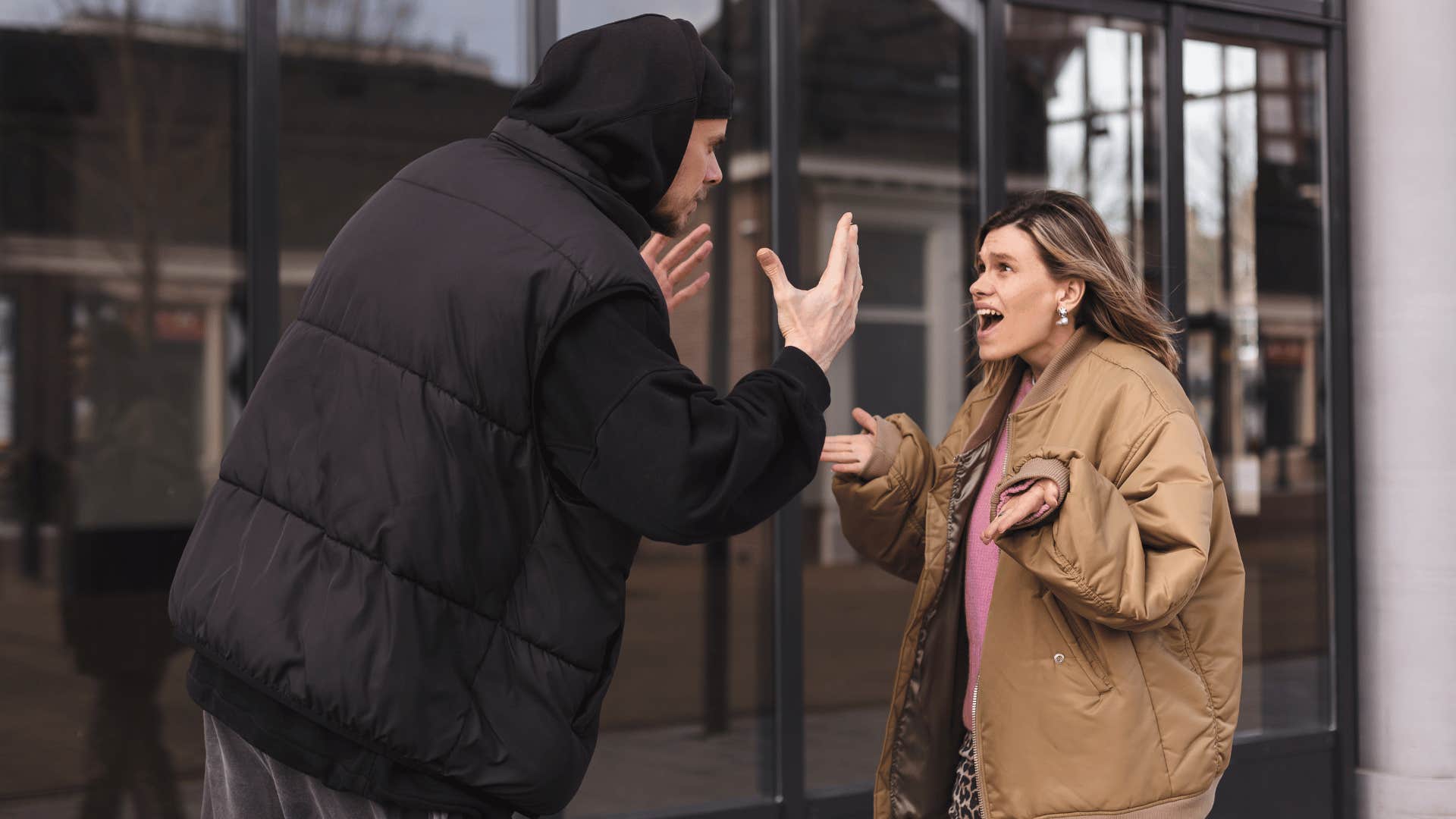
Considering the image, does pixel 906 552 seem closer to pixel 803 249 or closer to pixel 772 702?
pixel 772 702

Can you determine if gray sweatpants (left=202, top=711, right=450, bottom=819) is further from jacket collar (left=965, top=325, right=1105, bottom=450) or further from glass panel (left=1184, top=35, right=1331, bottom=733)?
glass panel (left=1184, top=35, right=1331, bottom=733)

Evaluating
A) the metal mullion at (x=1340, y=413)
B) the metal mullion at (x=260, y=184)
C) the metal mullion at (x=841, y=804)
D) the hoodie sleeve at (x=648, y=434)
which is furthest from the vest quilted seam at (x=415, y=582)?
the metal mullion at (x=1340, y=413)

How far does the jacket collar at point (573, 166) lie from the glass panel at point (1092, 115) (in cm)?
349

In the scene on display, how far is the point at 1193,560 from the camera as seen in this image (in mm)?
2535

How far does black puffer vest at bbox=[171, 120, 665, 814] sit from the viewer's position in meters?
1.74

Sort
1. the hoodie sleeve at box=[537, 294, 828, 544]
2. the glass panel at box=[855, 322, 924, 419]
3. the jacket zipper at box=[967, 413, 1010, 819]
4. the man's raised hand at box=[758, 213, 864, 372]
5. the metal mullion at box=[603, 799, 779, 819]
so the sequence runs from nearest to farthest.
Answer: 1. the hoodie sleeve at box=[537, 294, 828, 544]
2. the man's raised hand at box=[758, 213, 864, 372]
3. the jacket zipper at box=[967, 413, 1010, 819]
4. the metal mullion at box=[603, 799, 779, 819]
5. the glass panel at box=[855, 322, 924, 419]

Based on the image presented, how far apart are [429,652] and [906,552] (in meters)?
1.59

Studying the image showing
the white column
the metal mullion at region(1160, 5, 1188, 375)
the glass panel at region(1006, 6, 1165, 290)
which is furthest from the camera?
the glass panel at region(1006, 6, 1165, 290)

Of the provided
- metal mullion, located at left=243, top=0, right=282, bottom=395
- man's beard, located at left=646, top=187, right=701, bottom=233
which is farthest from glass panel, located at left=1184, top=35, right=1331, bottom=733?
man's beard, located at left=646, top=187, right=701, bottom=233

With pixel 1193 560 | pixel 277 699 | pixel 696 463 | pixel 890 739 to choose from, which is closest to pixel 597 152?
pixel 696 463

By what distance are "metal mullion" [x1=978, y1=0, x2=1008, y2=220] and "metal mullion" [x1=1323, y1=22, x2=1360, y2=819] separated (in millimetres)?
1490

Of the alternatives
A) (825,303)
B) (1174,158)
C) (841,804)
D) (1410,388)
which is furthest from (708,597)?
(825,303)

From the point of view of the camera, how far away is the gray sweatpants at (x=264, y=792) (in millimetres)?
1820

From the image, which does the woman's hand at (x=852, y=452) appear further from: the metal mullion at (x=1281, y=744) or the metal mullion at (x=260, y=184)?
the metal mullion at (x=1281, y=744)
